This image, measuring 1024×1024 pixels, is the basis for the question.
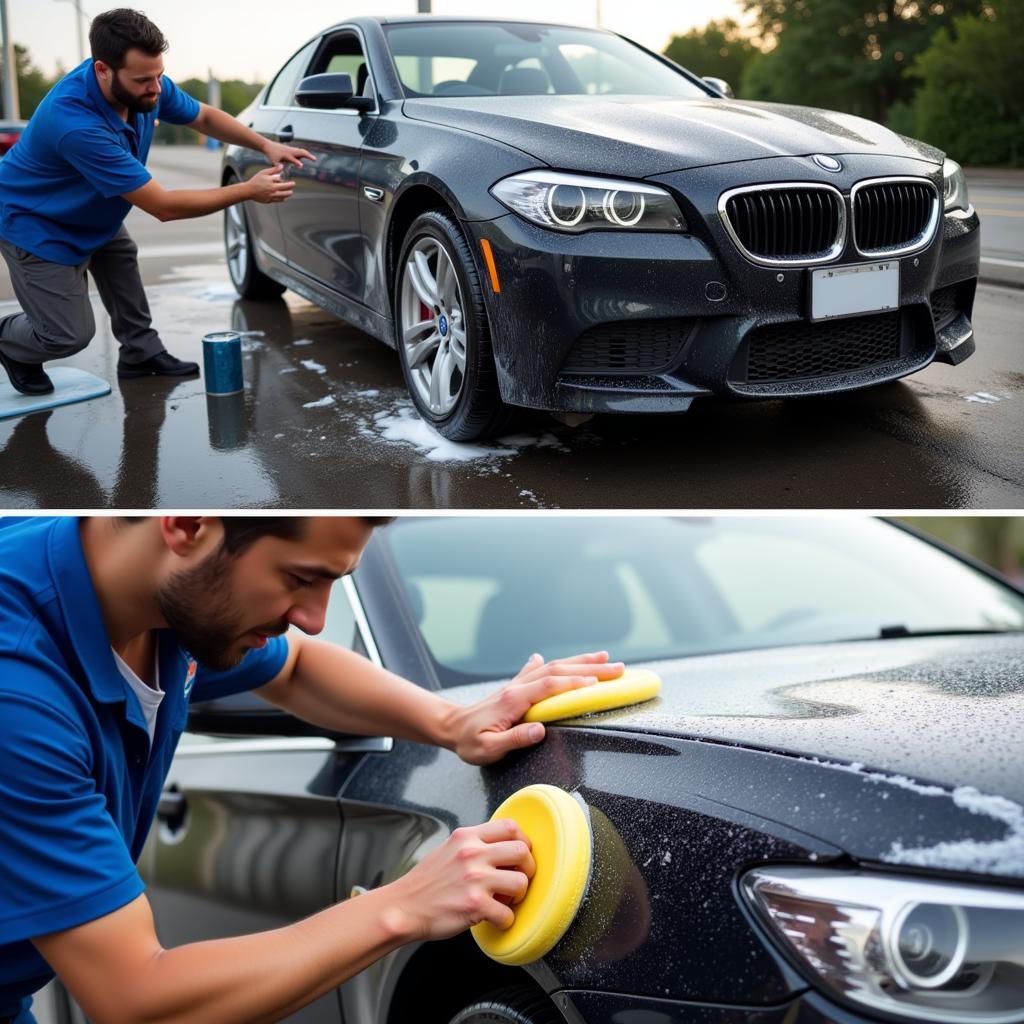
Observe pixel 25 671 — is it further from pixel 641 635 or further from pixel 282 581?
pixel 641 635

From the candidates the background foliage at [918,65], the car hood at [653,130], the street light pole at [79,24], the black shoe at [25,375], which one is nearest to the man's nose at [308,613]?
the car hood at [653,130]

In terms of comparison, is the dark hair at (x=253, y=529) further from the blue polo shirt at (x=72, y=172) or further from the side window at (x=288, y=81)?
the side window at (x=288, y=81)

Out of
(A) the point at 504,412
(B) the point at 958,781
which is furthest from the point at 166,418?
(B) the point at 958,781

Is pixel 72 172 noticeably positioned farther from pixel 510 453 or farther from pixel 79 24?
pixel 510 453

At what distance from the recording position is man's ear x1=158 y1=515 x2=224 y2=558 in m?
1.76

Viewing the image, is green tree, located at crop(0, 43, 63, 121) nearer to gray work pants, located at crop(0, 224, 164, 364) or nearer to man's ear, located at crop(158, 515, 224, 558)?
gray work pants, located at crop(0, 224, 164, 364)

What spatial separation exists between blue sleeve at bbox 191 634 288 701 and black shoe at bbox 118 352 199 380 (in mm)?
3534

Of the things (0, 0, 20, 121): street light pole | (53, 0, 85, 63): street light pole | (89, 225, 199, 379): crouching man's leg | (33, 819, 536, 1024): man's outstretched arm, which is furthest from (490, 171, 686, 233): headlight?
(0, 0, 20, 121): street light pole

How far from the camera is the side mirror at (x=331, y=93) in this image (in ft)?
16.0

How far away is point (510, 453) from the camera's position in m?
4.26

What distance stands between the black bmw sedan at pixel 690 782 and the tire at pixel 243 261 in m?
4.66

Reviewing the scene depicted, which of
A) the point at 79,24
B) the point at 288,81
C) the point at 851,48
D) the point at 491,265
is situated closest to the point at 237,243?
the point at 288,81

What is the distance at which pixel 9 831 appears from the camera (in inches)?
63.6

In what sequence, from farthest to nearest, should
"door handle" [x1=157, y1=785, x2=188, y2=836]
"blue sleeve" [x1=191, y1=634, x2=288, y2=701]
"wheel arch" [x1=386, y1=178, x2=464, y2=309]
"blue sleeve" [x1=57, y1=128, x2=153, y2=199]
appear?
"blue sleeve" [x1=57, y1=128, x2=153, y2=199]
"wheel arch" [x1=386, y1=178, x2=464, y2=309]
"door handle" [x1=157, y1=785, x2=188, y2=836]
"blue sleeve" [x1=191, y1=634, x2=288, y2=701]
